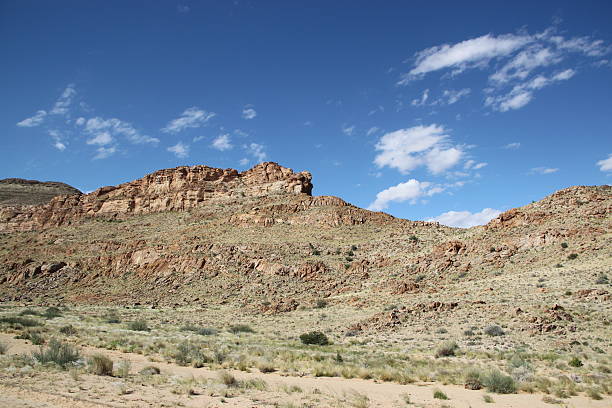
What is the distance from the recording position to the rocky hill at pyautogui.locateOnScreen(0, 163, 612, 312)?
125 feet

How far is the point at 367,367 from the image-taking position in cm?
1593

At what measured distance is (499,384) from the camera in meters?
12.5

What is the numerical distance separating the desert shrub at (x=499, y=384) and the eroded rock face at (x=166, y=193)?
61.2 meters

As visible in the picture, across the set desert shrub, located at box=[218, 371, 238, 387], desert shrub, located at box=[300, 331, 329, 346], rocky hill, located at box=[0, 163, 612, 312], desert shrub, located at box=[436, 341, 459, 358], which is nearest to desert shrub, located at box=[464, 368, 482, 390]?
desert shrub, located at box=[436, 341, 459, 358]

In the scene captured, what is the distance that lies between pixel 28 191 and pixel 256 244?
9116 centimetres

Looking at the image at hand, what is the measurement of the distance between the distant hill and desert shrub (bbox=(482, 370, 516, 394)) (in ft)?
369

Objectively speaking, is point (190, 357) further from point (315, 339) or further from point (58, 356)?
point (315, 339)

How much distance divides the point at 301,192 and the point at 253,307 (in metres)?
35.0

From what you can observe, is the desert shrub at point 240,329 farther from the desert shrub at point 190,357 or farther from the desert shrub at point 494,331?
the desert shrub at point 494,331

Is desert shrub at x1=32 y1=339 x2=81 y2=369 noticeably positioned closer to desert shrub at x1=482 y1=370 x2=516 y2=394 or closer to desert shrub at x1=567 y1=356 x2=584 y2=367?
desert shrub at x1=482 y1=370 x2=516 y2=394

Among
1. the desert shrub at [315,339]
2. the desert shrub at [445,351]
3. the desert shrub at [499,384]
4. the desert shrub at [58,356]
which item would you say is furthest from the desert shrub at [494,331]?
the desert shrub at [58,356]

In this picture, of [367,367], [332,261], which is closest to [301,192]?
[332,261]

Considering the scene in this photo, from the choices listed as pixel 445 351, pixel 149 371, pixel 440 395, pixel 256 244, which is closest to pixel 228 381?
pixel 149 371

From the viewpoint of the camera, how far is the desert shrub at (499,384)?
12336mm
